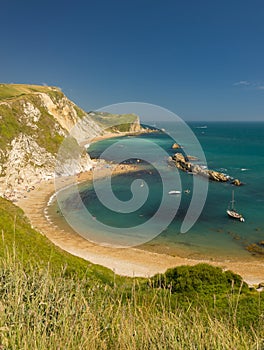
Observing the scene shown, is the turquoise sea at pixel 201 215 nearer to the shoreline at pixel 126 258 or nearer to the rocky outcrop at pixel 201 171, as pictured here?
Answer: the shoreline at pixel 126 258

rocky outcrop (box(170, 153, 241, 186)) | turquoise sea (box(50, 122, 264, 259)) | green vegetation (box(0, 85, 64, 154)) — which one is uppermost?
green vegetation (box(0, 85, 64, 154))

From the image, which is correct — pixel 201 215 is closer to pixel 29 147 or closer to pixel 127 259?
pixel 127 259

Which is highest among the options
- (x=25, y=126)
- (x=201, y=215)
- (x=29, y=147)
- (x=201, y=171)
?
(x=25, y=126)

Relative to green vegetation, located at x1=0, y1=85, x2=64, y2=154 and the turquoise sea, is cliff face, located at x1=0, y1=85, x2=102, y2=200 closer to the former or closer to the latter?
green vegetation, located at x1=0, y1=85, x2=64, y2=154

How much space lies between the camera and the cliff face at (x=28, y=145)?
52.2m

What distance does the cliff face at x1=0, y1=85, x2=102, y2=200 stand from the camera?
5222cm

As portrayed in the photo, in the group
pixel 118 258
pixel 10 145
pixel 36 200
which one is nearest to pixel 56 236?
pixel 118 258

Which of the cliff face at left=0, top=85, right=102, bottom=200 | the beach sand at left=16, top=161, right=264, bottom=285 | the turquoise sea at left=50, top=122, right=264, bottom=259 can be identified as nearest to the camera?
the beach sand at left=16, top=161, right=264, bottom=285

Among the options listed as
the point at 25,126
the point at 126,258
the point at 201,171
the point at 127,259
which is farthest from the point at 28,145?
the point at 201,171

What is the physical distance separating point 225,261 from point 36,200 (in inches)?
1271

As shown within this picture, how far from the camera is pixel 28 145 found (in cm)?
6109

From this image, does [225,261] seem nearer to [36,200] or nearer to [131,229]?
[131,229]

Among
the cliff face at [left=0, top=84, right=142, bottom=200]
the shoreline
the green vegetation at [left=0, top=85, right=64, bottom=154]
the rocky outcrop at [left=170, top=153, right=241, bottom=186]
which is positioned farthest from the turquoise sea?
the green vegetation at [left=0, top=85, right=64, bottom=154]

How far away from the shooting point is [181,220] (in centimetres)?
3925
